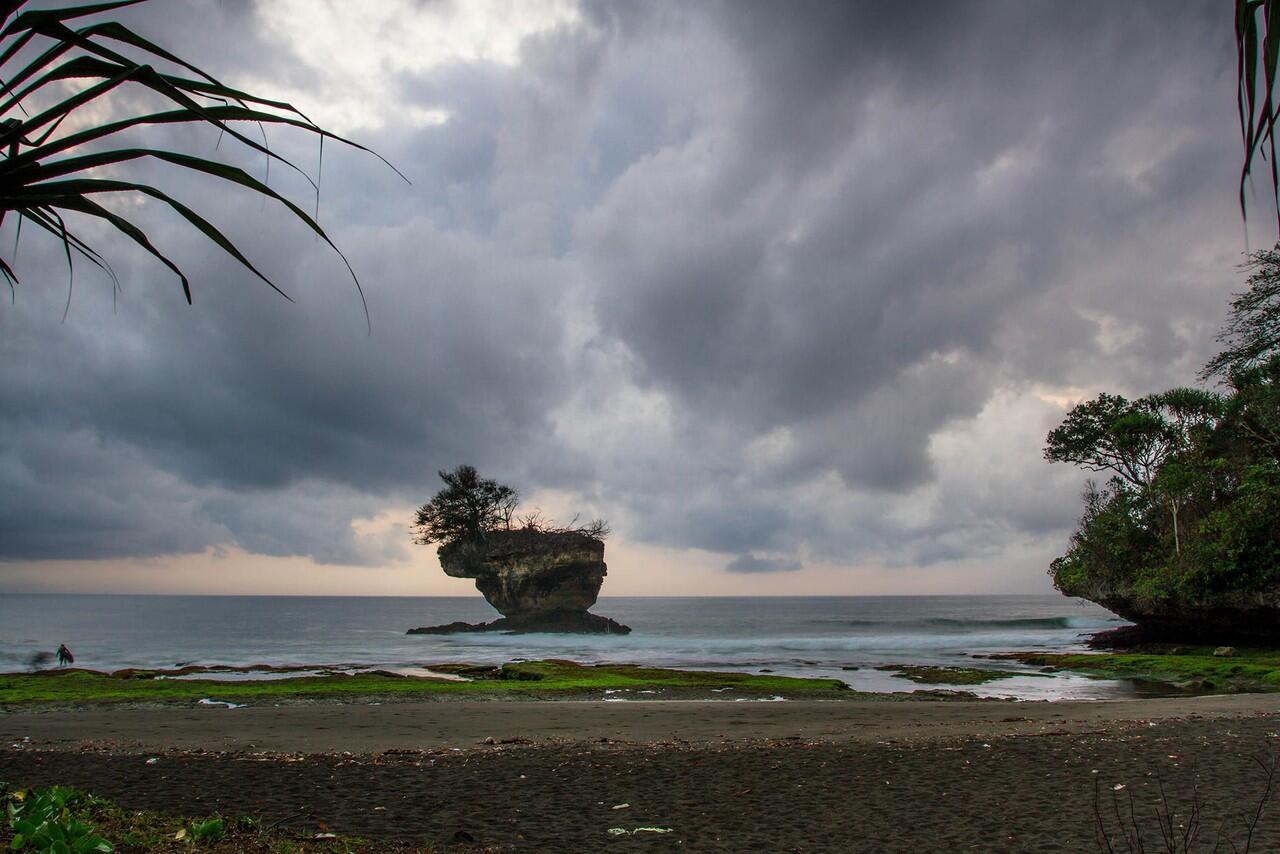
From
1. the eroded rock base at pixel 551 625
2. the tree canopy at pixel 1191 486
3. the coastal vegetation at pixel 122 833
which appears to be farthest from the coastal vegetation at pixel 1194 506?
the eroded rock base at pixel 551 625

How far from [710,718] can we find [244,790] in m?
11.5

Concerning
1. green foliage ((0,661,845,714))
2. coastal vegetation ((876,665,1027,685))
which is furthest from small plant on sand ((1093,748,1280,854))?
coastal vegetation ((876,665,1027,685))

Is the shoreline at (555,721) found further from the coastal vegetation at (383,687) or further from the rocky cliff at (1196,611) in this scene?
the rocky cliff at (1196,611)

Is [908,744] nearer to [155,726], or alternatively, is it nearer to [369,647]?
[155,726]

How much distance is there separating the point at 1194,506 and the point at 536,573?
157ft

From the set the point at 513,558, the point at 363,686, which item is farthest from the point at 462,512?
the point at 363,686

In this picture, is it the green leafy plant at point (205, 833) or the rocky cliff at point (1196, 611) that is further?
the rocky cliff at point (1196, 611)

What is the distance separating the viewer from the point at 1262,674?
86.2ft

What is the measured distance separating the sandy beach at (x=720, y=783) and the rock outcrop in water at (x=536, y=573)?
53760mm

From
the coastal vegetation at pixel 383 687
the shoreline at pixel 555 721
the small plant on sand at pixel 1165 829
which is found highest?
the small plant on sand at pixel 1165 829

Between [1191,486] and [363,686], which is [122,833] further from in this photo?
[1191,486]

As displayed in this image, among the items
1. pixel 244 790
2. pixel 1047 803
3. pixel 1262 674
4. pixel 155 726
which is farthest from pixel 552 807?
pixel 1262 674

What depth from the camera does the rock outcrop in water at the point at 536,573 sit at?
67.9 m

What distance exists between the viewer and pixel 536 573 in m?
68.2
